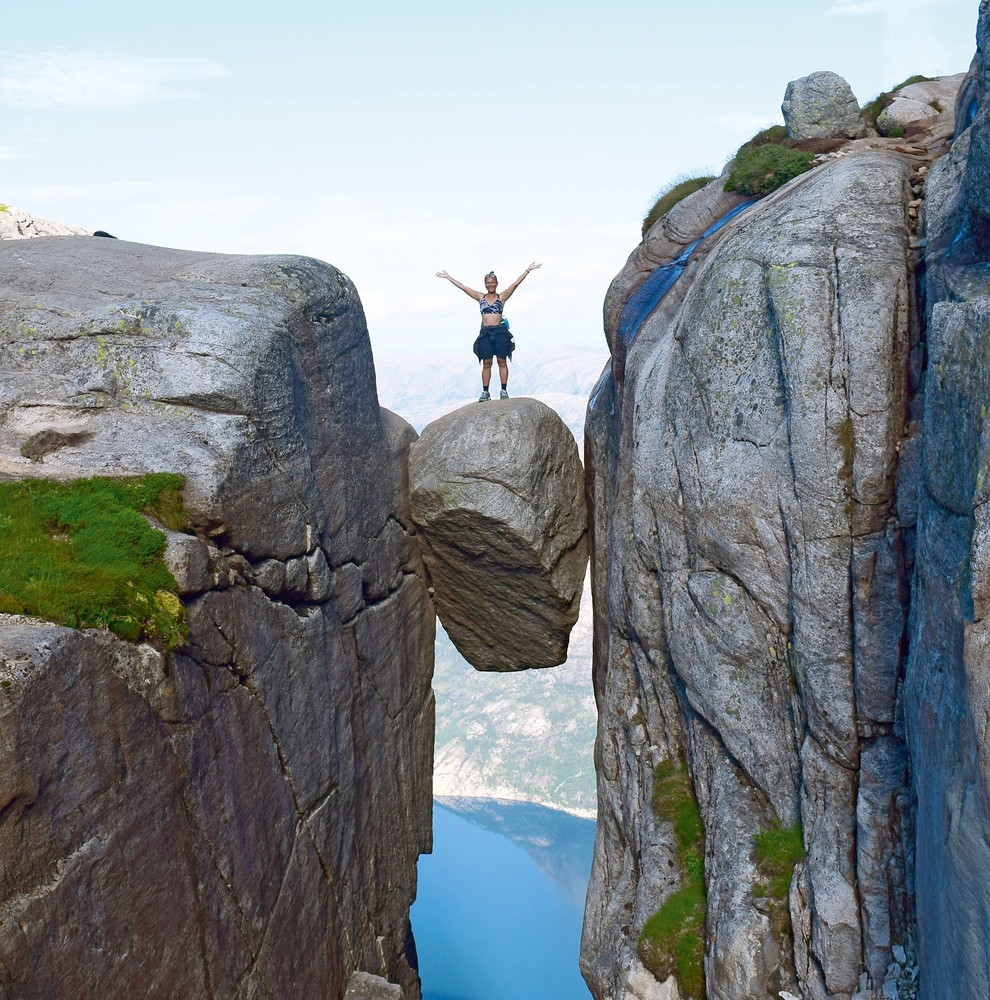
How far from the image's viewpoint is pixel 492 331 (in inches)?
970

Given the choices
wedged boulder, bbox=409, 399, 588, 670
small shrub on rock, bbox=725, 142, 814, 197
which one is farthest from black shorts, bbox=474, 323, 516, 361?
small shrub on rock, bbox=725, 142, 814, 197

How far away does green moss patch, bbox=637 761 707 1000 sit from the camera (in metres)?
16.5

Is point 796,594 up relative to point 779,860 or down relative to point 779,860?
up

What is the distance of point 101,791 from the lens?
11.3 meters

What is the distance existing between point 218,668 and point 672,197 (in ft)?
56.3

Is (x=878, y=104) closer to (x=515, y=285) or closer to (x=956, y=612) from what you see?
(x=515, y=285)

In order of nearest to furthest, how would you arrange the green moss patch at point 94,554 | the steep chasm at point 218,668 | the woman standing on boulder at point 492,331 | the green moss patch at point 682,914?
the steep chasm at point 218,668
the green moss patch at point 94,554
the green moss patch at point 682,914
the woman standing on boulder at point 492,331

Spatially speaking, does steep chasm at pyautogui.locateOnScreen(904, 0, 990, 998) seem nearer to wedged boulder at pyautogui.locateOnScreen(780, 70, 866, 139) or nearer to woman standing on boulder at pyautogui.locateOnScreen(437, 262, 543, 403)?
wedged boulder at pyautogui.locateOnScreen(780, 70, 866, 139)

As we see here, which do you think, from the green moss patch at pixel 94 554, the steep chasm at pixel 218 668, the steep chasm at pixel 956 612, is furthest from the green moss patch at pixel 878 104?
the green moss patch at pixel 94 554

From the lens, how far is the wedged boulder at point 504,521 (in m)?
22.1

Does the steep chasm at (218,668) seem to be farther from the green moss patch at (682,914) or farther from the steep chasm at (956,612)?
the steep chasm at (956,612)

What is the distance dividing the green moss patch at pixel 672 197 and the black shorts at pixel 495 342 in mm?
4383

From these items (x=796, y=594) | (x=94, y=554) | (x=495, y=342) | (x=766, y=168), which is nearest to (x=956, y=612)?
(x=796, y=594)

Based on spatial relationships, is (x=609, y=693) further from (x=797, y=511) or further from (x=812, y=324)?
(x=812, y=324)
